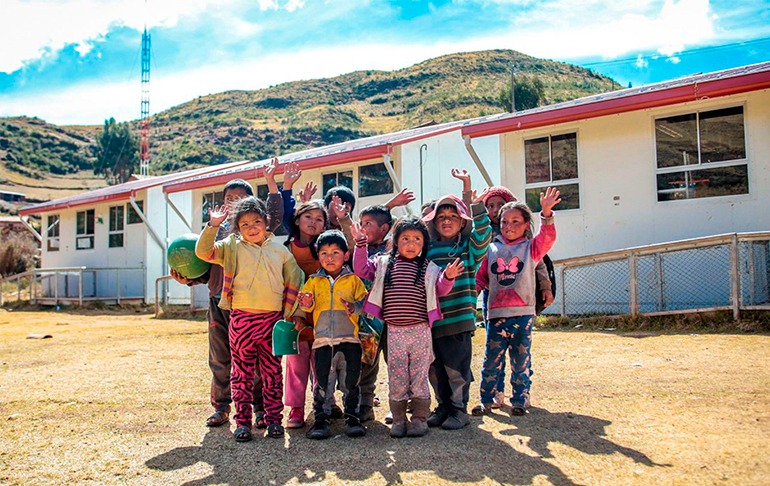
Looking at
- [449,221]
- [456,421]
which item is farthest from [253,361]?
[449,221]

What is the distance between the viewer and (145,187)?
17.6m

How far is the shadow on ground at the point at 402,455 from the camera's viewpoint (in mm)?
3092

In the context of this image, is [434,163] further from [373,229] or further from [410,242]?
[410,242]

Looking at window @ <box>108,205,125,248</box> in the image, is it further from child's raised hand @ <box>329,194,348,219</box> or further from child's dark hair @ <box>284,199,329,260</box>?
child's raised hand @ <box>329,194,348,219</box>

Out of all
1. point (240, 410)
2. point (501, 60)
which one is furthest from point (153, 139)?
point (240, 410)

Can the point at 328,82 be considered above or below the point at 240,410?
above

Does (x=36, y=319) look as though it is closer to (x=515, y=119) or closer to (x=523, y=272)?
(x=515, y=119)

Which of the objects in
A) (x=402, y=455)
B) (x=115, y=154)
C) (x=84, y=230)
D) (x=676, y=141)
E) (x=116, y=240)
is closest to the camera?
(x=402, y=455)

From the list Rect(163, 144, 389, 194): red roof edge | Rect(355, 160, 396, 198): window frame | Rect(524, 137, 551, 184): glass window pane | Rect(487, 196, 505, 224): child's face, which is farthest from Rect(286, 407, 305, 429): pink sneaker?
Rect(355, 160, 396, 198): window frame

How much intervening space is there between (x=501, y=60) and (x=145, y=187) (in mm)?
Result: 64871

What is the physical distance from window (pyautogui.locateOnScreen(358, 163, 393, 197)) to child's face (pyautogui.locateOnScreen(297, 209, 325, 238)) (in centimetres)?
895

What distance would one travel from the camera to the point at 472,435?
372 centimetres

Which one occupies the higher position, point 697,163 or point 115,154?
point 115,154

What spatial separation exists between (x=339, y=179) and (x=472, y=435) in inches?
432
